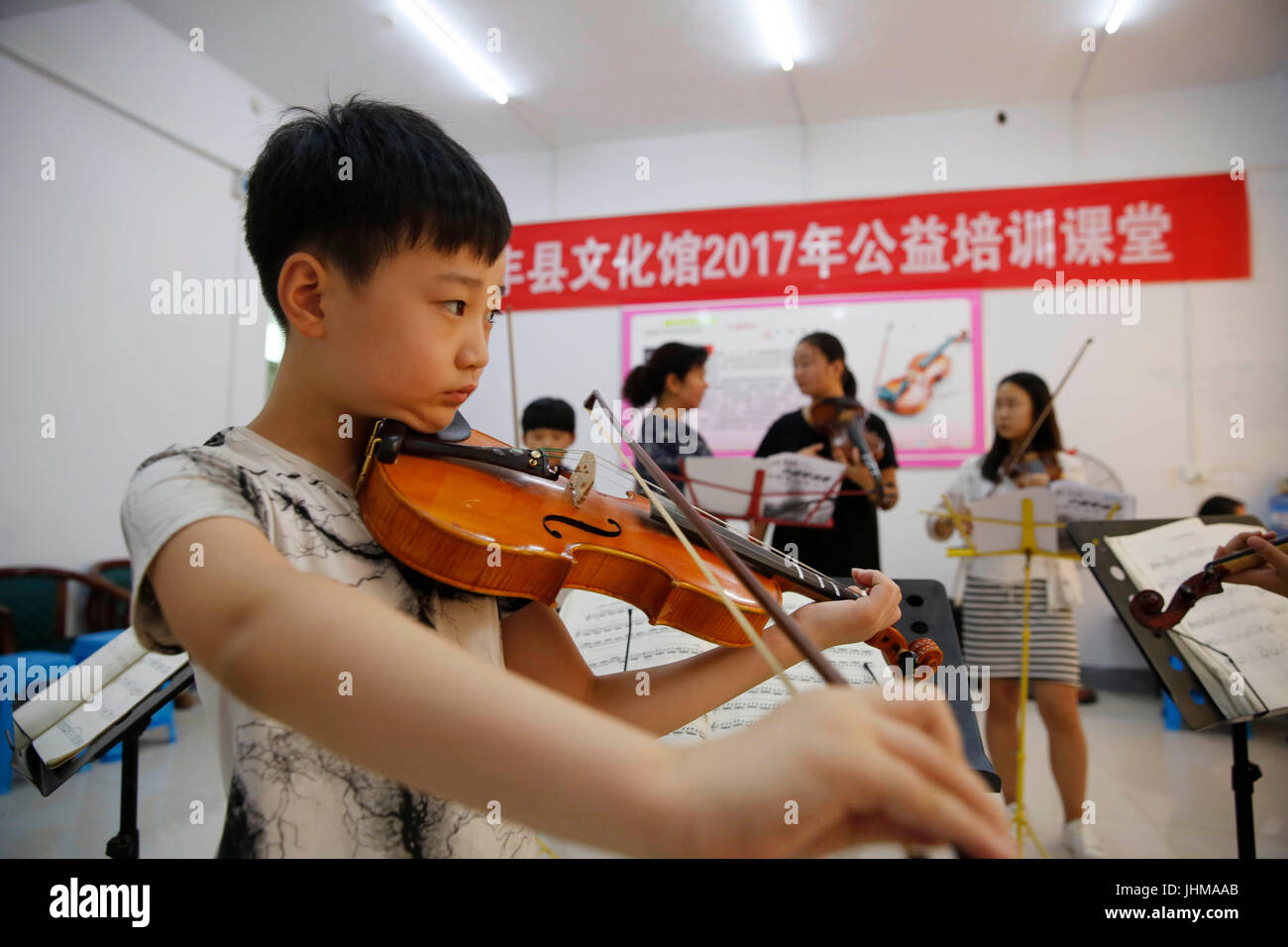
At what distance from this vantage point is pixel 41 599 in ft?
9.75

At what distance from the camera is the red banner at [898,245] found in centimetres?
403

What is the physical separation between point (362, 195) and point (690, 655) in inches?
29.1

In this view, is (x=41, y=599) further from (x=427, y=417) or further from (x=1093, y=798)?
(x=1093, y=798)

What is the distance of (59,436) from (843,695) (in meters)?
3.71

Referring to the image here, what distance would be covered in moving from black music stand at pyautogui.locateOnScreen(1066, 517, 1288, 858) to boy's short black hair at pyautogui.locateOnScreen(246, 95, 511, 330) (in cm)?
121

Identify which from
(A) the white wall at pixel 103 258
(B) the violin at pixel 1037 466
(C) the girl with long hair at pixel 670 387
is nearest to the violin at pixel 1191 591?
(B) the violin at pixel 1037 466

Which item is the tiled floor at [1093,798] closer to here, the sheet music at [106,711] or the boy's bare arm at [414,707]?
the sheet music at [106,711]

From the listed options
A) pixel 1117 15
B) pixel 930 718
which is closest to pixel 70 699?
pixel 930 718

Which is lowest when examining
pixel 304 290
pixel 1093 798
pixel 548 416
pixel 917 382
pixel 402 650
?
pixel 1093 798

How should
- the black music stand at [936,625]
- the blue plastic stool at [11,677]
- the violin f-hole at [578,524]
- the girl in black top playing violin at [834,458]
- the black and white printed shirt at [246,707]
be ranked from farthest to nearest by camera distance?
the girl in black top playing violin at [834,458] → the blue plastic stool at [11,677] → the black music stand at [936,625] → the violin f-hole at [578,524] → the black and white printed shirt at [246,707]

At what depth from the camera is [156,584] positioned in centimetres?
46

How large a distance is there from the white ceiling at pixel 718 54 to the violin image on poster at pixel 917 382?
4.79 ft

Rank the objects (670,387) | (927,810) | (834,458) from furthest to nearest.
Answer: (670,387) → (834,458) → (927,810)
